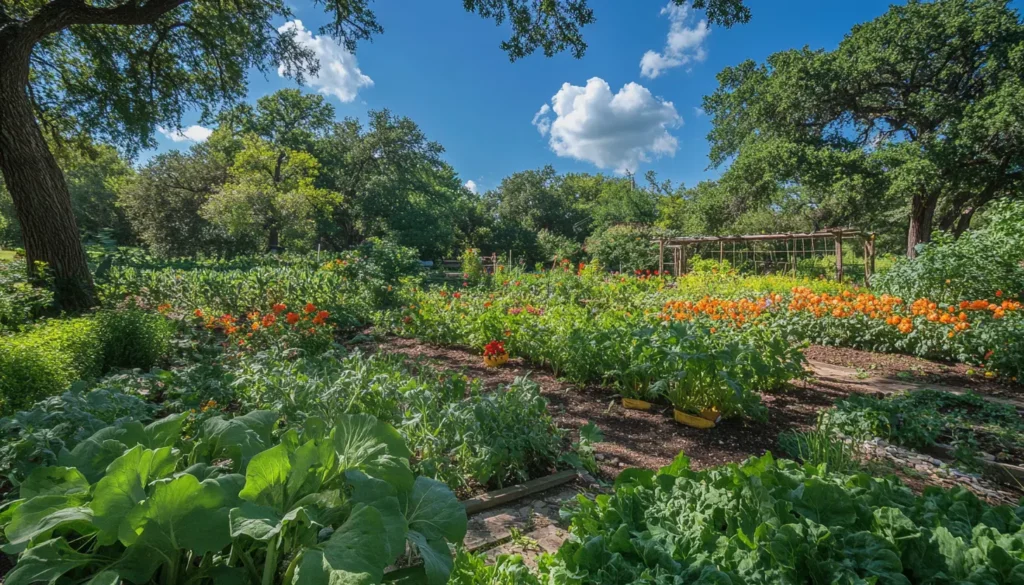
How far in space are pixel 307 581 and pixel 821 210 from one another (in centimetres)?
2562

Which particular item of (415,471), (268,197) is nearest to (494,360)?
(415,471)

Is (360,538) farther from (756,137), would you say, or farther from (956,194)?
(956,194)

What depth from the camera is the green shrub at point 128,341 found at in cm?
395

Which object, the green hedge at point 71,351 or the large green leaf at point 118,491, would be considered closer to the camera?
the large green leaf at point 118,491

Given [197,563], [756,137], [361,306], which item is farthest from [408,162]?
[197,563]

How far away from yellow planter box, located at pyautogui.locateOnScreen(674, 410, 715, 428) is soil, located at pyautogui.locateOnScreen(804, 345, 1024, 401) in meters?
2.55

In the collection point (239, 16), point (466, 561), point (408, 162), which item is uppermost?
point (408, 162)

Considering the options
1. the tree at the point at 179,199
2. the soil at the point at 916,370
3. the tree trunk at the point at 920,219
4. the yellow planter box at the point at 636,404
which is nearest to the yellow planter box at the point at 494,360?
the yellow planter box at the point at 636,404

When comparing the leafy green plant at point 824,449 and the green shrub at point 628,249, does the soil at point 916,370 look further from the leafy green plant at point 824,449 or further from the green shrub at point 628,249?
the green shrub at point 628,249

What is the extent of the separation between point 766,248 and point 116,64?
19480 millimetres

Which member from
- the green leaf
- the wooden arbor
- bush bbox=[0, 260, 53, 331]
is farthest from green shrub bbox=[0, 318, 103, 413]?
the wooden arbor

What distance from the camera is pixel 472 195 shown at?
113 feet

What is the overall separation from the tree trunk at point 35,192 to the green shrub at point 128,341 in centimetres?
156

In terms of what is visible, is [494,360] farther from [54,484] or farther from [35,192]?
[35,192]
